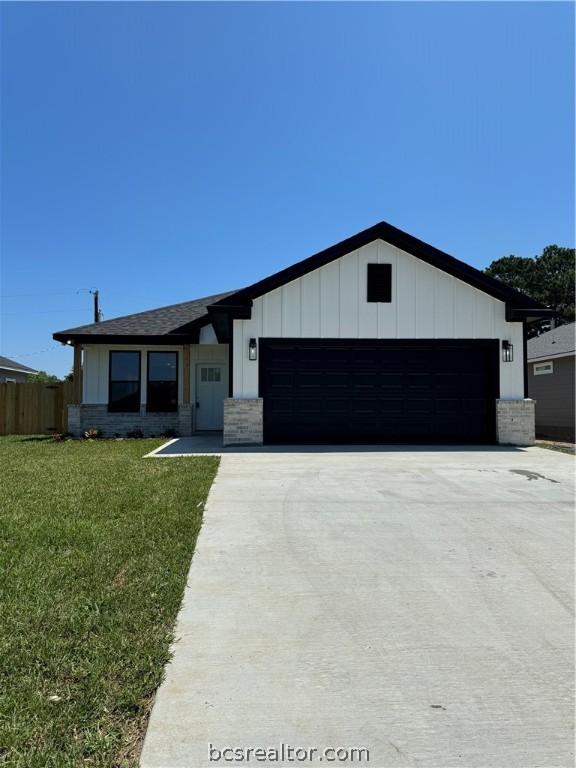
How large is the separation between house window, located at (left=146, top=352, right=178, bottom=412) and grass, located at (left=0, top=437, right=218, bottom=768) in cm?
811

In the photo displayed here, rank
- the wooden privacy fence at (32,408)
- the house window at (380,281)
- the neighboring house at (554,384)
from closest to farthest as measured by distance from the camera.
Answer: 1. the house window at (380,281)
2. the wooden privacy fence at (32,408)
3. the neighboring house at (554,384)

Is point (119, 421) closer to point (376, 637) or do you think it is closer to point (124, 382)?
point (124, 382)

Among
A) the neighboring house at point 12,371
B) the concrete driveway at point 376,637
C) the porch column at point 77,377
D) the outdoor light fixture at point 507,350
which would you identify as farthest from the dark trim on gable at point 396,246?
the neighboring house at point 12,371

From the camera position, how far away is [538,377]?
1870 cm

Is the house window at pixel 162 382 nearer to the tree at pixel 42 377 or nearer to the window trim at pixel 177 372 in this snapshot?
the window trim at pixel 177 372

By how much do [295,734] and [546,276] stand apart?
152 ft

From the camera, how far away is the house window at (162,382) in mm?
14695

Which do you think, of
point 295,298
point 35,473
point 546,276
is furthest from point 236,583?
point 546,276

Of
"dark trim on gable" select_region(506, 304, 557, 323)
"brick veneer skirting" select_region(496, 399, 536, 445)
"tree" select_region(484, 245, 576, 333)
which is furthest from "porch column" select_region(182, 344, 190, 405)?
"tree" select_region(484, 245, 576, 333)

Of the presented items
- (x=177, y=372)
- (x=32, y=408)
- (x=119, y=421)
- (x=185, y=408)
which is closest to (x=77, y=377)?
(x=119, y=421)

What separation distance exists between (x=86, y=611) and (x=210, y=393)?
12.2 meters

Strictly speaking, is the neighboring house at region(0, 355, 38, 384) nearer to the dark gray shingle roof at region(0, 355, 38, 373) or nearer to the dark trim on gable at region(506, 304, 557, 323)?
the dark gray shingle roof at region(0, 355, 38, 373)

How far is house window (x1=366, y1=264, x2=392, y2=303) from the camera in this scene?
11.6m

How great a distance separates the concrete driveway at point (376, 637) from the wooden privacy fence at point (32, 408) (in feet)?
39.5
